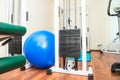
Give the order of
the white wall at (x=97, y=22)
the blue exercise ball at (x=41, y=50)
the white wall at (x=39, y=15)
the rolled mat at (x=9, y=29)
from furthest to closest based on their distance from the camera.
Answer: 1. the white wall at (x=97, y=22)
2. the white wall at (x=39, y=15)
3. the blue exercise ball at (x=41, y=50)
4. the rolled mat at (x=9, y=29)

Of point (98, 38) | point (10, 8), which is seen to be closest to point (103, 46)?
point (98, 38)

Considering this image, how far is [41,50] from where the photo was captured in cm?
210

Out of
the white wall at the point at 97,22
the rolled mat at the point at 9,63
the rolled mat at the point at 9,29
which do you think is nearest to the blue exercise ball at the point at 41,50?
the rolled mat at the point at 9,63

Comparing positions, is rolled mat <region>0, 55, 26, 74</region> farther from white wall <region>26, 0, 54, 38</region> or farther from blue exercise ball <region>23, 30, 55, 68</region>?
white wall <region>26, 0, 54, 38</region>

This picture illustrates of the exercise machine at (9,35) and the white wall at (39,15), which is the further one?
the white wall at (39,15)

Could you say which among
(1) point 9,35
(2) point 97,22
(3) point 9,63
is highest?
(2) point 97,22

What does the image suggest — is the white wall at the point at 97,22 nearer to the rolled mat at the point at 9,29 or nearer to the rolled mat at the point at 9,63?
the rolled mat at the point at 9,63

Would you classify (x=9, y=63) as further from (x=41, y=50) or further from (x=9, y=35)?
(x=41, y=50)

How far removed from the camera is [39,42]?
2158 mm

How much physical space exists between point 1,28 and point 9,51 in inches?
63.9

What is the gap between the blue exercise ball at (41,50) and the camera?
6.91 ft

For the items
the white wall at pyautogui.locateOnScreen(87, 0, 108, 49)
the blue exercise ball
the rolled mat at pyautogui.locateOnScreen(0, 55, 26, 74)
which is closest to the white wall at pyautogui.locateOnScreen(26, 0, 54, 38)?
the blue exercise ball

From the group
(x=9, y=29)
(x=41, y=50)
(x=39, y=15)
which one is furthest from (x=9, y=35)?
(x=39, y=15)

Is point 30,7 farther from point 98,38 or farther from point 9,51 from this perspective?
point 98,38
